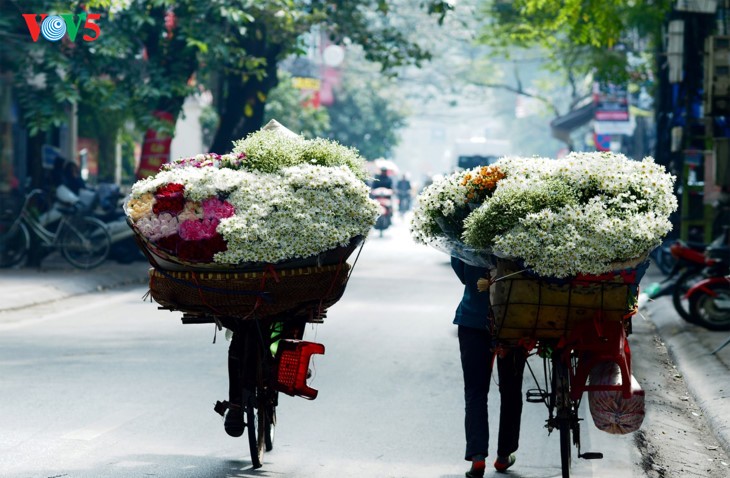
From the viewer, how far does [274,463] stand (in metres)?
7.04

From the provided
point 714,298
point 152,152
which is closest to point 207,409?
point 714,298

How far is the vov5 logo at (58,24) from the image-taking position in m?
18.2

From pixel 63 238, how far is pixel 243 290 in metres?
13.4

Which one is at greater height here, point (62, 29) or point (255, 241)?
point (62, 29)

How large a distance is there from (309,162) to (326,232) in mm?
515

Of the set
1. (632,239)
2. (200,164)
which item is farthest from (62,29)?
(632,239)

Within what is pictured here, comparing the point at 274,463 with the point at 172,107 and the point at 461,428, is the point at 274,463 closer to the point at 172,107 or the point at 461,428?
the point at 461,428

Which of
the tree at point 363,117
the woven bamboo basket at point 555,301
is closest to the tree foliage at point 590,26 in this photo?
the woven bamboo basket at point 555,301

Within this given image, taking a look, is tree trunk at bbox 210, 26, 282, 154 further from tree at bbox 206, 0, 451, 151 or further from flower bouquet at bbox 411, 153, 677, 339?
flower bouquet at bbox 411, 153, 677, 339

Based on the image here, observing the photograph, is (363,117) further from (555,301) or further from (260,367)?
(555,301)

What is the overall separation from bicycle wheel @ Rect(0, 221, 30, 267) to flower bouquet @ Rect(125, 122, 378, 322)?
13.1 meters

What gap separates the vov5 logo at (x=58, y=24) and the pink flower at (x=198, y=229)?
1239 centimetres

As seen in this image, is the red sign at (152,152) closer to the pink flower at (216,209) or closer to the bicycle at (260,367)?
the bicycle at (260,367)

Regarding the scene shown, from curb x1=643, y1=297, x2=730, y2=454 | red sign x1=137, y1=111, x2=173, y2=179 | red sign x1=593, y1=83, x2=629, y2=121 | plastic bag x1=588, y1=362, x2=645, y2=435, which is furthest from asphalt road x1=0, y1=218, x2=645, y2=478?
red sign x1=593, y1=83, x2=629, y2=121
